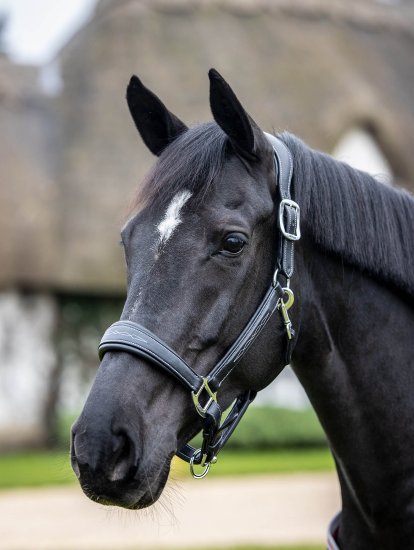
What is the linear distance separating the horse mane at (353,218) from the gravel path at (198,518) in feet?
17.4

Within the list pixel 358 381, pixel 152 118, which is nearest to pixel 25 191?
pixel 152 118

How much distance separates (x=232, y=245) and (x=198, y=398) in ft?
1.61

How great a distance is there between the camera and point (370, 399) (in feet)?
9.39

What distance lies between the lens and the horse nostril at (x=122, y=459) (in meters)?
2.30

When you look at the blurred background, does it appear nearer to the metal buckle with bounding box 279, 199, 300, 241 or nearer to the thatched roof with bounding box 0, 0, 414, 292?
the thatched roof with bounding box 0, 0, 414, 292

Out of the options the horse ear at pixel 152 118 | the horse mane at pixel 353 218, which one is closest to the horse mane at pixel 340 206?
the horse mane at pixel 353 218

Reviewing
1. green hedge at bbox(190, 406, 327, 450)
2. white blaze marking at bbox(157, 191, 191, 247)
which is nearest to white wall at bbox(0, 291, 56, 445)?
green hedge at bbox(190, 406, 327, 450)

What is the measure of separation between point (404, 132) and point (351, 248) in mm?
18213

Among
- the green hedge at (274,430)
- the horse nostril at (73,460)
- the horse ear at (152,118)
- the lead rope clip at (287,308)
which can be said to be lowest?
the green hedge at (274,430)

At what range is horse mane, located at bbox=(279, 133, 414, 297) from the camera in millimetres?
2854

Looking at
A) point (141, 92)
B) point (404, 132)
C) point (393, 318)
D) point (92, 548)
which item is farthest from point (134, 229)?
point (404, 132)

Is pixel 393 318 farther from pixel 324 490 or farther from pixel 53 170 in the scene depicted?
pixel 53 170

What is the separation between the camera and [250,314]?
265 cm

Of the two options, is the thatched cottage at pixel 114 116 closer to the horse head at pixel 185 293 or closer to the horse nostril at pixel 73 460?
the horse head at pixel 185 293
